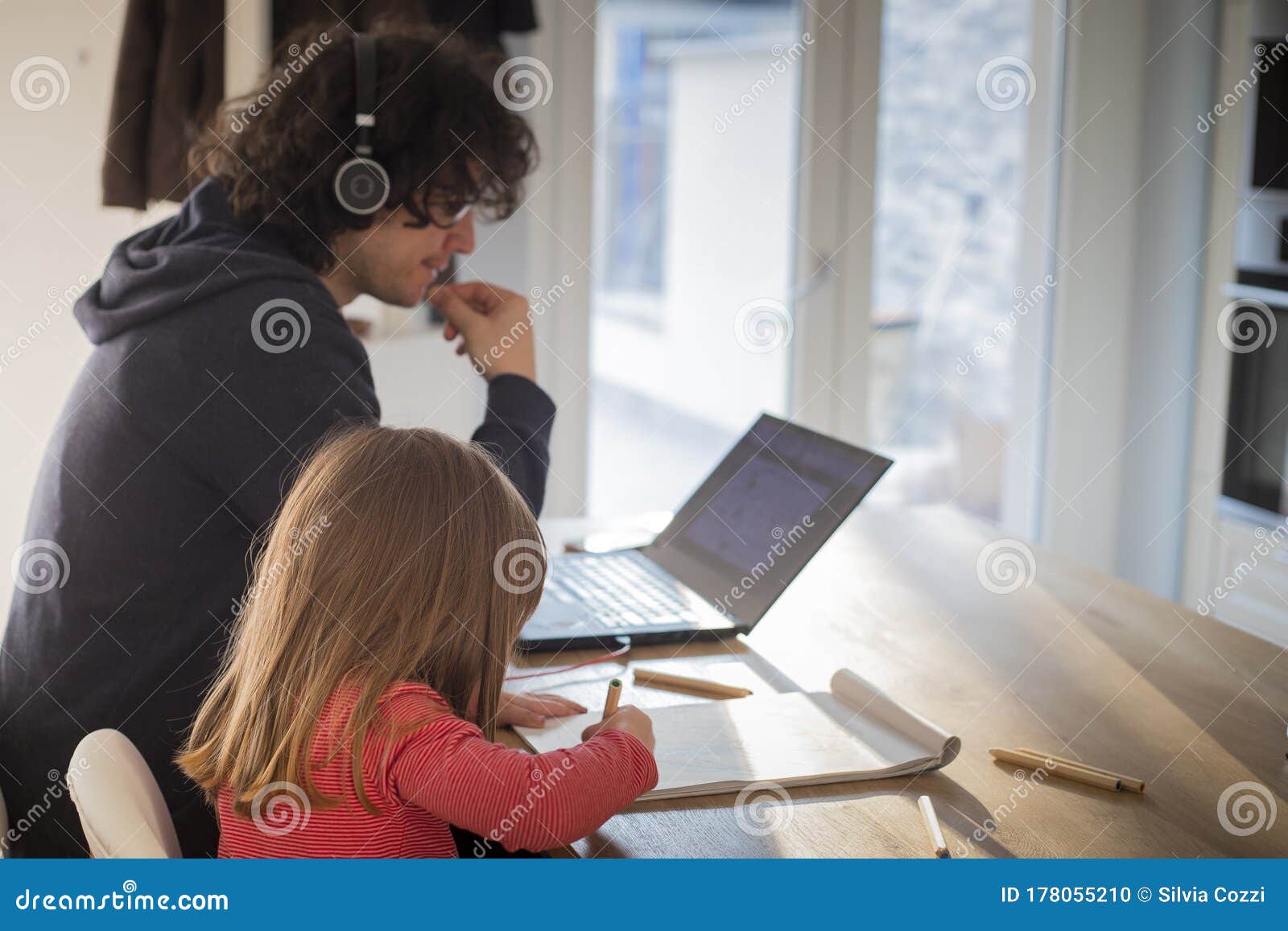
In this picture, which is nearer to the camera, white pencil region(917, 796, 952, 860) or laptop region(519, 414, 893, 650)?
white pencil region(917, 796, 952, 860)

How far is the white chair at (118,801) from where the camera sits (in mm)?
923

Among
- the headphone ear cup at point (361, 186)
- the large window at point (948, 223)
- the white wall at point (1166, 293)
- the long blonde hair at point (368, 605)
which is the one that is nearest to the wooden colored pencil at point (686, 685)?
the long blonde hair at point (368, 605)

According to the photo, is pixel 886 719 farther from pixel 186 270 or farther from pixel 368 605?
pixel 186 270

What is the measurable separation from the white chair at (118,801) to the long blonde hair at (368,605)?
0.20 feet

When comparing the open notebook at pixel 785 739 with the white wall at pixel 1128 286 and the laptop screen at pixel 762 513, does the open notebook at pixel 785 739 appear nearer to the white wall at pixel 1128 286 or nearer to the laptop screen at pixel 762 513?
the laptop screen at pixel 762 513

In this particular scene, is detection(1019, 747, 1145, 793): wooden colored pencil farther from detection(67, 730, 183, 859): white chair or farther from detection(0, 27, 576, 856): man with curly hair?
detection(67, 730, 183, 859): white chair

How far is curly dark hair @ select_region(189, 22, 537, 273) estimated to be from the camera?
1545mm

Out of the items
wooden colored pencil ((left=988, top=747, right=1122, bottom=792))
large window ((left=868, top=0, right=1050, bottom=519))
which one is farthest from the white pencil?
large window ((left=868, top=0, right=1050, bottom=519))

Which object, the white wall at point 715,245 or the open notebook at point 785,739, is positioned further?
the white wall at point 715,245

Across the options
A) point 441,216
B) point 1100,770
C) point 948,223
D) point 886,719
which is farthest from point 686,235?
point 1100,770

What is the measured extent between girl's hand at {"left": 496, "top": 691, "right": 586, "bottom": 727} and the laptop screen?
0.28m

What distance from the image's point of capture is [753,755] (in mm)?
1143

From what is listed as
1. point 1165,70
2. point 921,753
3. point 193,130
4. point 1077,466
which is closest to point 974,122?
point 1165,70

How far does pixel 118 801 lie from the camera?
95 cm
